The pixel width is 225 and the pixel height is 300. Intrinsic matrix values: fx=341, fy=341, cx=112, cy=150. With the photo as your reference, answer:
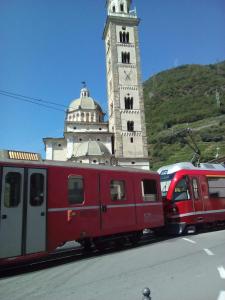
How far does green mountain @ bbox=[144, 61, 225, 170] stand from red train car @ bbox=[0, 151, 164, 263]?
66.2 m

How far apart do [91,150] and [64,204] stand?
42.5 m

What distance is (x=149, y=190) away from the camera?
13242 millimetres

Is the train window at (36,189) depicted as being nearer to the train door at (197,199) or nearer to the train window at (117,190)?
the train window at (117,190)

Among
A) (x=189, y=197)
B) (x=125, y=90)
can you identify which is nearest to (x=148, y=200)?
(x=189, y=197)

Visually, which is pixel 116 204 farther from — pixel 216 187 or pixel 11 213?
pixel 216 187

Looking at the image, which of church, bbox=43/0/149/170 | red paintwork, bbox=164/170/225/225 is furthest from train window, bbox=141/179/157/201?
church, bbox=43/0/149/170

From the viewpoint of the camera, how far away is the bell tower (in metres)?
53.3

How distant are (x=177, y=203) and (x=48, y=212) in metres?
7.20

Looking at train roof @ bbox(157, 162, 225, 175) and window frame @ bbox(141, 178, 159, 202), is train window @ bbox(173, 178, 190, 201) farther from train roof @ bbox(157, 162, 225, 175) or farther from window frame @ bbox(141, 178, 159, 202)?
window frame @ bbox(141, 178, 159, 202)

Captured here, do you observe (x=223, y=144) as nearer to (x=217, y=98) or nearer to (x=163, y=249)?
(x=217, y=98)

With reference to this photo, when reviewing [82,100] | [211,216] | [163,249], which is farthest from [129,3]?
[163,249]

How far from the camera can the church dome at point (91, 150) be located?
171 ft

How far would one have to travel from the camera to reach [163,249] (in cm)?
1094

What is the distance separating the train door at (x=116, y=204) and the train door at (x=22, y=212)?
244 centimetres
